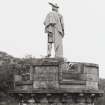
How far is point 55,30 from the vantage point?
21.6 meters

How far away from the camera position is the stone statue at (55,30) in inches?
843

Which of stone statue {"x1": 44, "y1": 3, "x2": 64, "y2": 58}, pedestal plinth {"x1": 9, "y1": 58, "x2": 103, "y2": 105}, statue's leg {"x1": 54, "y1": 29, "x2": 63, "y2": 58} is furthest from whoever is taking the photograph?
statue's leg {"x1": 54, "y1": 29, "x2": 63, "y2": 58}

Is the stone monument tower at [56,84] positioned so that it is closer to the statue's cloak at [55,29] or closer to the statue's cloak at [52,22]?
the statue's cloak at [55,29]

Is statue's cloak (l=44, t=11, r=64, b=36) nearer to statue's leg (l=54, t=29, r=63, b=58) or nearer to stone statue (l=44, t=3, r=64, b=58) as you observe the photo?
stone statue (l=44, t=3, r=64, b=58)

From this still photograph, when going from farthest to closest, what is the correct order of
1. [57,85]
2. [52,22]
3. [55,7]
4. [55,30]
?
[55,7] → [55,30] → [52,22] → [57,85]

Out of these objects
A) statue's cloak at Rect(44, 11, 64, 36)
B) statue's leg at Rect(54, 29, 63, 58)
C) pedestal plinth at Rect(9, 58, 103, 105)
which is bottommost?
pedestal plinth at Rect(9, 58, 103, 105)

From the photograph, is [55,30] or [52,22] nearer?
[52,22]

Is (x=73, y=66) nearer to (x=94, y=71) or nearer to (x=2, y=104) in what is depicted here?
(x=94, y=71)

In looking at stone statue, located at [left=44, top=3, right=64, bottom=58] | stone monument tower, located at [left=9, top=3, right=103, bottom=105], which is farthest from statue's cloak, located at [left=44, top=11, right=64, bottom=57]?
stone monument tower, located at [left=9, top=3, right=103, bottom=105]

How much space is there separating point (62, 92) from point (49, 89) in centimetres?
54

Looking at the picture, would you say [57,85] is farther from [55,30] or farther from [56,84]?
[55,30]

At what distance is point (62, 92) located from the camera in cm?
1927

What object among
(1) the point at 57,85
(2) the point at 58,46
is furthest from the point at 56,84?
(2) the point at 58,46

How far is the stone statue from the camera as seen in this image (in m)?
21.4
